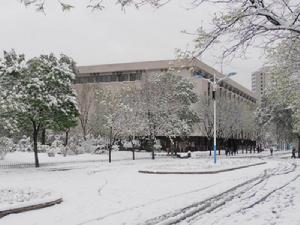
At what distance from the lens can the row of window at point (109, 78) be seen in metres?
96.2

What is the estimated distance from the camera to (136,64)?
311ft

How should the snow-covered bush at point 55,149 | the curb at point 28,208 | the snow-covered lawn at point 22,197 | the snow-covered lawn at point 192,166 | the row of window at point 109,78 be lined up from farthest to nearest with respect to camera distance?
the row of window at point 109,78
the snow-covered bush at point 55,149
the snow-covered lawn at point 192,166
the snow-covered lawn at point 22,197
the curb at point 28,208

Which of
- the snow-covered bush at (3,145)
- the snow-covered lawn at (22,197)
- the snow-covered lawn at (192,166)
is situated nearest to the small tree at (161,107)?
the snow-covered lawn at (192,166)

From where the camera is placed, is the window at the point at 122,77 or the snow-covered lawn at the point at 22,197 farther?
the window at the point at 122,77

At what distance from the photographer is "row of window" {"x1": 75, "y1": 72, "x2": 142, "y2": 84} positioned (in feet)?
316

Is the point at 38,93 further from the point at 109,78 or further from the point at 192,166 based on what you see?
the point at 109,78

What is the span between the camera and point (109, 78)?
100m

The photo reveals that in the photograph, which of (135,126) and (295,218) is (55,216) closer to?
(295,218)

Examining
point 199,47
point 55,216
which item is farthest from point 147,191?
point 199,47

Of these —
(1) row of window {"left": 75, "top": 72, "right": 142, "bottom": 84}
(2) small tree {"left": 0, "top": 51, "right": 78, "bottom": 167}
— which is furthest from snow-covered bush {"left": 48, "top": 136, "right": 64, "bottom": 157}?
(1) row of window {"left": 75, "top": 72, "right": 142, "bottom": 84}

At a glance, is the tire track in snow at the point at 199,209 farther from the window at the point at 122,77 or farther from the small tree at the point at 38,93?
the window at the point at 122,77

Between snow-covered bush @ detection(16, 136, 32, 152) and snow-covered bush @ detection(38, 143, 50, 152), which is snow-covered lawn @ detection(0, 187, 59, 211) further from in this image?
snow-covered bush @ detection(16, 136, 32, 152)

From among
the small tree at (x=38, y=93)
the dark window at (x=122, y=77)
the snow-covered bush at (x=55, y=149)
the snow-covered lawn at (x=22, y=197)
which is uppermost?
the dark window at (x=122, y=77)

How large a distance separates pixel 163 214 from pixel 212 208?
1.73m
